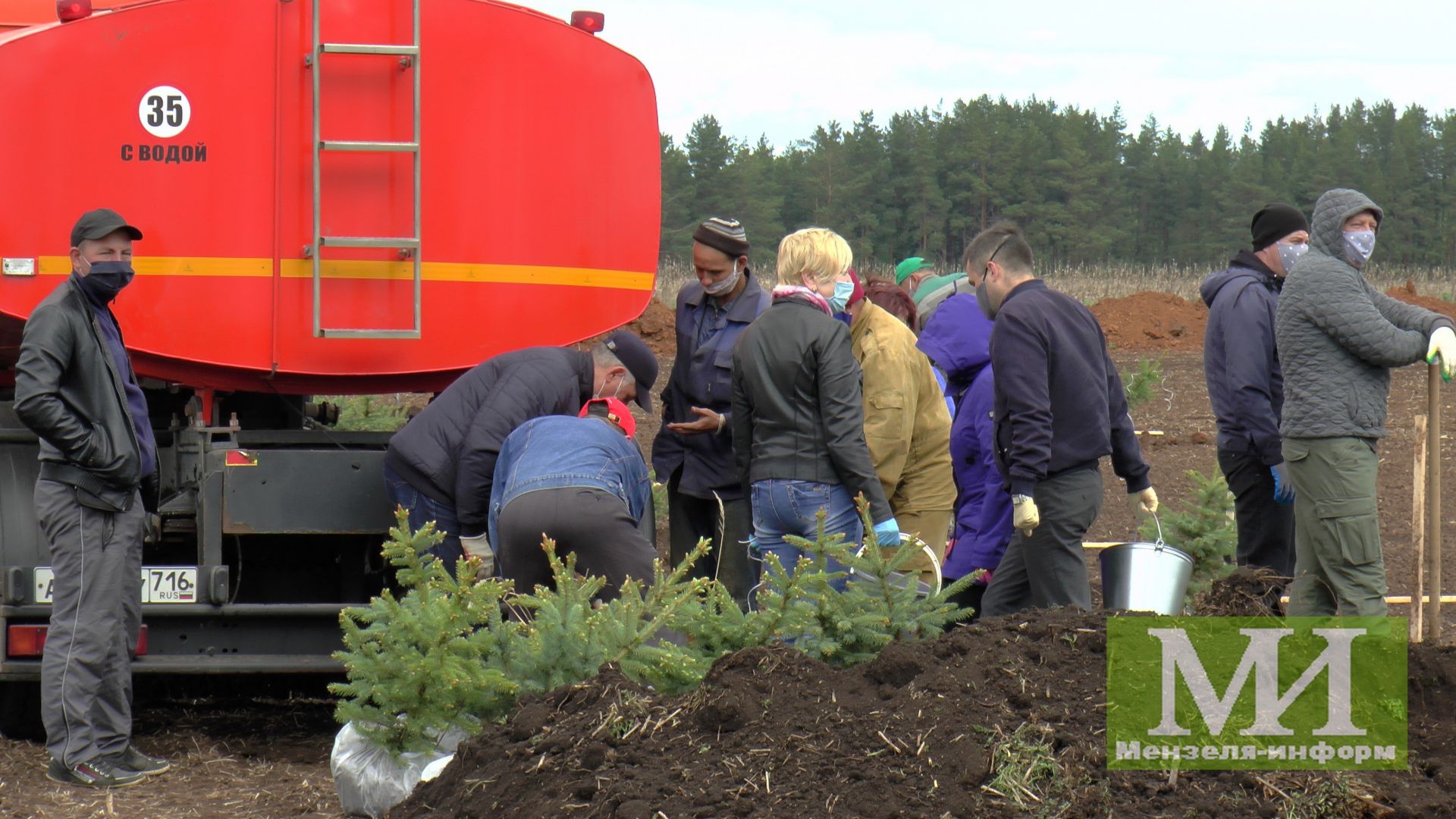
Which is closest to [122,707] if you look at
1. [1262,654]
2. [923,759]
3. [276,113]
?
[276,113]

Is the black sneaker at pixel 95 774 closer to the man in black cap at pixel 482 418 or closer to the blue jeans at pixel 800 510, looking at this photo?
the man in black cap at pixel 482 418

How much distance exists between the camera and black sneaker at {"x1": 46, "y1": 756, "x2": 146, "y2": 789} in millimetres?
4996

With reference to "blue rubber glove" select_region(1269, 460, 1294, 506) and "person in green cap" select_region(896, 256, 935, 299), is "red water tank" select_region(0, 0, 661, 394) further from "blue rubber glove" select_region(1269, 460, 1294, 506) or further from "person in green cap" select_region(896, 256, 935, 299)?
"person in green cap" select_region(896, 256, 935, 299)

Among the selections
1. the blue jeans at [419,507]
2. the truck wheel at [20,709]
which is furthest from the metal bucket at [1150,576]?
the truck wheel at [20,709]

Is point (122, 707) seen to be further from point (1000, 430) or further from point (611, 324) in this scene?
point (1000, 430)

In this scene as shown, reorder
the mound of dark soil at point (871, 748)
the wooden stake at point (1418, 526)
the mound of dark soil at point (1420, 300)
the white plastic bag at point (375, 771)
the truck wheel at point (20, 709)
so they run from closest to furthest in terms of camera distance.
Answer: the mound of dark soil at point (871, 748) → the white plastic bag at point (375, 771) → the wooden stake at point (1418, 526) → the truck wheel at point (20, 709) → the mound of dark soil at point (1420, 300)

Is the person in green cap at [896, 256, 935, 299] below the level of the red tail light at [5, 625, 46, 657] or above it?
above

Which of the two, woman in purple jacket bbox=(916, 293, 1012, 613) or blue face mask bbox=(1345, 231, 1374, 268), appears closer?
blue face mask bbox=(1345, 231, 1374, 268)

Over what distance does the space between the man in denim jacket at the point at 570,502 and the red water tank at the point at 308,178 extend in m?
1.20

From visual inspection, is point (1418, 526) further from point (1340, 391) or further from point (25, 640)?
point (25, 640)

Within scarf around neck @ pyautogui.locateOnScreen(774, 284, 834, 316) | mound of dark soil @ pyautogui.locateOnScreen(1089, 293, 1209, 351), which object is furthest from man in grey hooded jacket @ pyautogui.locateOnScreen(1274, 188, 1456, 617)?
mound of dark soil @ pyautogui.locateOnScreen(1089, 293, 1209, 351)

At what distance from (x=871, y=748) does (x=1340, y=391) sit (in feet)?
9.27

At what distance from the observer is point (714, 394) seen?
20.3 ft
